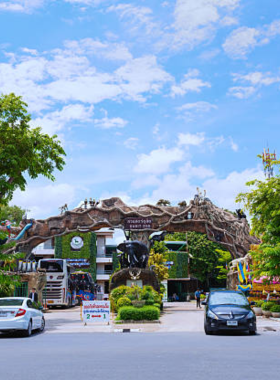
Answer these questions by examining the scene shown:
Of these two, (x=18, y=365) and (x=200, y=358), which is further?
(x=200, y=358)

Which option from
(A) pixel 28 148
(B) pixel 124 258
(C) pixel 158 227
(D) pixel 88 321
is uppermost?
(A) pixel 28 148

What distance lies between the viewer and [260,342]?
11914 millimetres

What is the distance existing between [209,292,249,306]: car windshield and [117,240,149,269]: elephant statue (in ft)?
42.3

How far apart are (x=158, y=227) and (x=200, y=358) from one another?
2384cm

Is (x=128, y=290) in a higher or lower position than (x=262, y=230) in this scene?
lower

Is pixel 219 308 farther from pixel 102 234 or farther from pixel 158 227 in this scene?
pixel 102 234

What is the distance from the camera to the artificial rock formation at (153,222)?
32312 millimetres

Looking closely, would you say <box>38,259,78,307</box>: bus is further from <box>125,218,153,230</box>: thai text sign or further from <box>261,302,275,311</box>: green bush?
<box>261,302,275,311</box>: green bush

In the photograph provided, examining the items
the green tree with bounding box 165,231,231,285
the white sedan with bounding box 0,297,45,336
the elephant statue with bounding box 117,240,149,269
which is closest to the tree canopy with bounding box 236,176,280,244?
the elephant statue with bounding box 117,240,149,269

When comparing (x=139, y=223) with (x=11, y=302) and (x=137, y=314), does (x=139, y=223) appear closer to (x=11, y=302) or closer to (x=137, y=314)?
(x=137, y=314)

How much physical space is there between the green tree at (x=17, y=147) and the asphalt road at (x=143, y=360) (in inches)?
476

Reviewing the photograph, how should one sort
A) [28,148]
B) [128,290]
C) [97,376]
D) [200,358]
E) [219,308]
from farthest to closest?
1. [128,290]
2. [28,148]
3. [219,308]
4. [200,358]
5. [97,376]

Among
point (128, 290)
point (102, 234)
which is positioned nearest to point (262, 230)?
point (128, 290)

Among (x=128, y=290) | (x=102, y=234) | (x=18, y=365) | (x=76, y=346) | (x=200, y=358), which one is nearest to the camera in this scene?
(x=18, y=365)
